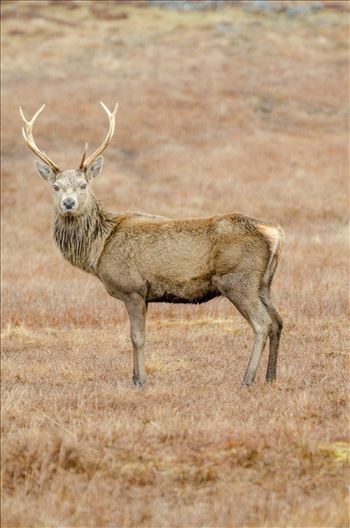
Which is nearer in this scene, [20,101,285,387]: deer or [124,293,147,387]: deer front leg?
[20,101,285,387]: deer

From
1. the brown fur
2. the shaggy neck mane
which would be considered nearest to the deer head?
the shaggy neck mane

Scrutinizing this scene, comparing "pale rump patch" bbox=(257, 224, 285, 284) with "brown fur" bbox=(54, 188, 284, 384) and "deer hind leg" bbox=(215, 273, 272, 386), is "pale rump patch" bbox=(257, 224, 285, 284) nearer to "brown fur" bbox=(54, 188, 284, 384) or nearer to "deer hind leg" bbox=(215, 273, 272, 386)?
"brown fur" bbox=(54, 188, 284, 384)

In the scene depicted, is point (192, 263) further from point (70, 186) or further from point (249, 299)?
point (70, 186)

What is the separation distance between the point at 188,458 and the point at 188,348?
470 cm

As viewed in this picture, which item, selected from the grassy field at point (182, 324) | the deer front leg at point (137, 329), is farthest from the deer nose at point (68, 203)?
the grassy field at point (182, 324)

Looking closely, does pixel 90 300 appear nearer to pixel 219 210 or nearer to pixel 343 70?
pixel 219 210

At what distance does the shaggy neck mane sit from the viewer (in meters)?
9.52

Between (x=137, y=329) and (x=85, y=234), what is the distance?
1318 millimetres

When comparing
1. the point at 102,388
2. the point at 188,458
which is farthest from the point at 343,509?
the point at 102,388

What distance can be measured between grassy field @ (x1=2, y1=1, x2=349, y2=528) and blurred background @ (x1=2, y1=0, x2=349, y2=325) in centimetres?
9

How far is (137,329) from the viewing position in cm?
914

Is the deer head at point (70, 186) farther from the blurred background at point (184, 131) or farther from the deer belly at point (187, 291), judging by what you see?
the blurred background at point (184, 131)

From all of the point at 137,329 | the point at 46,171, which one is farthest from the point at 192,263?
the point at 46,171

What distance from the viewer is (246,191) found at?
24281 mm
